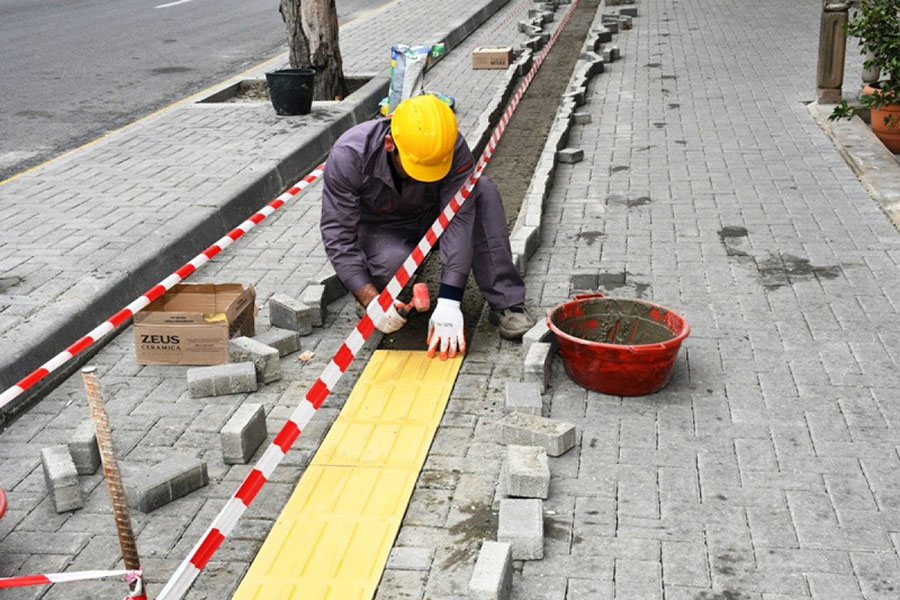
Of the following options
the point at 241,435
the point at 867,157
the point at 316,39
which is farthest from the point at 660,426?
the point at 316,39

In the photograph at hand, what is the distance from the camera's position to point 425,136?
5352 millimetres

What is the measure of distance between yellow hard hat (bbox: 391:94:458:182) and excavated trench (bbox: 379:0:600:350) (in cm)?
106

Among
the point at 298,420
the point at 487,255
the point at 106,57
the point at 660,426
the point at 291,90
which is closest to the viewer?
the point at 298,420

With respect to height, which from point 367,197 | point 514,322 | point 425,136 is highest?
point 425,136

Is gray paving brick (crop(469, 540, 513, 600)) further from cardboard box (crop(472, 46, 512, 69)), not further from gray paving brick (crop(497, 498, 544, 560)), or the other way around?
cardboard box (crop(472, 46, 512, 69))

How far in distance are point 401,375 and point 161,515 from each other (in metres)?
1.61

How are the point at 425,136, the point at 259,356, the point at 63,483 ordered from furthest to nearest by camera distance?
the point at 259,356 < the point at 425,136 < the point at 63,483

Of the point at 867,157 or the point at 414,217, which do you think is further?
the point at 867,157

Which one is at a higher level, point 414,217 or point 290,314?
point 414,217

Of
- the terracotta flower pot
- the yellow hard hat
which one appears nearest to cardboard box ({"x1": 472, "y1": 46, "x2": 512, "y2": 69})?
the terracotta flower pot

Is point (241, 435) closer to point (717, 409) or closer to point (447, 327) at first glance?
point (447, 327)

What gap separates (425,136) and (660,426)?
184 centimetres

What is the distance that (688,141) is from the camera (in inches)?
398

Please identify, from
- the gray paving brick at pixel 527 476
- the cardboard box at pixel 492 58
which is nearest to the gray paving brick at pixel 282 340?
the gray paving brick at pixel 527 476
